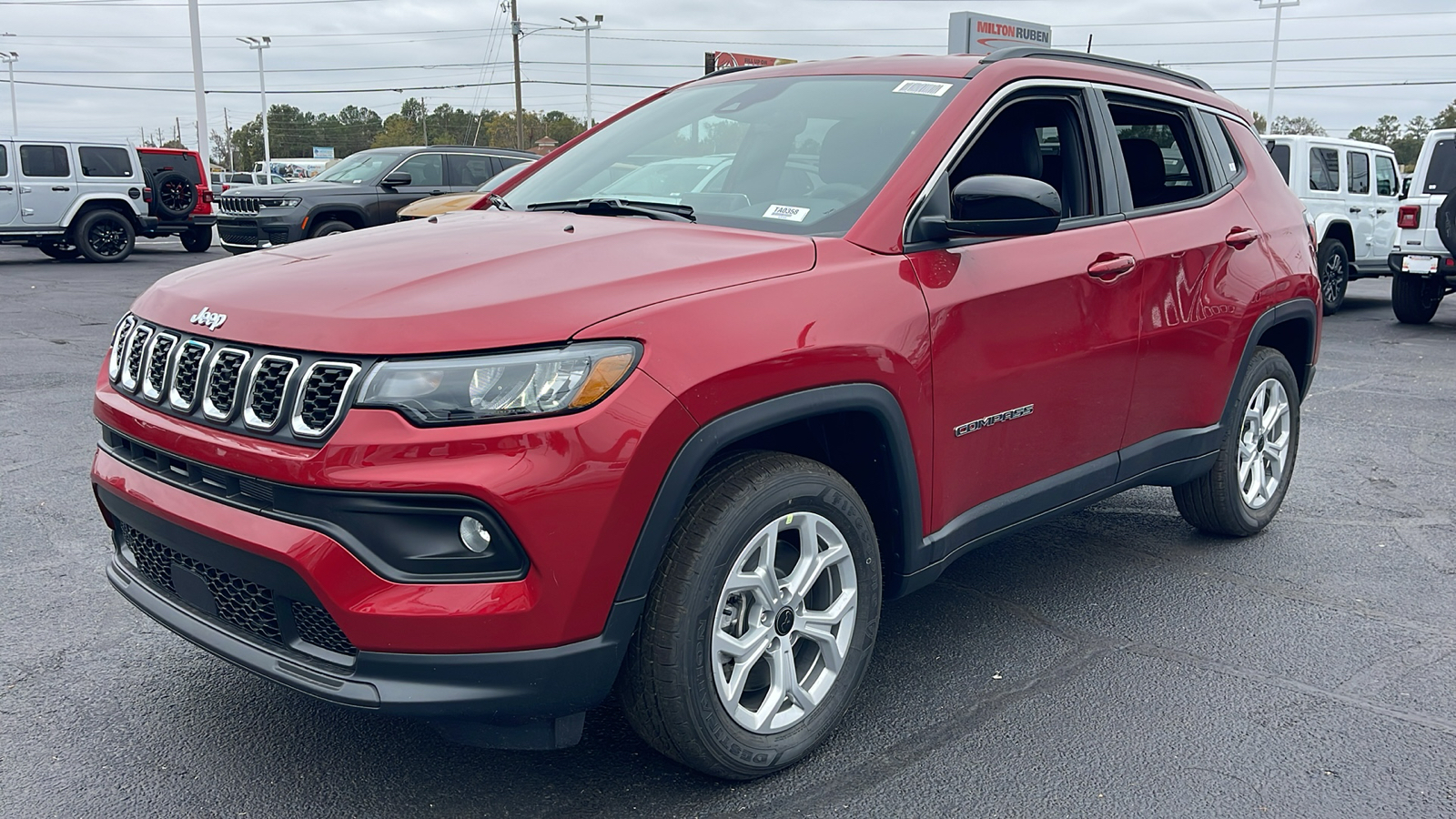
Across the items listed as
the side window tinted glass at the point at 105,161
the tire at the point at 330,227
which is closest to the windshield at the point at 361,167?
the tire at the point at 330,227

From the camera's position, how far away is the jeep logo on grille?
2.59 m

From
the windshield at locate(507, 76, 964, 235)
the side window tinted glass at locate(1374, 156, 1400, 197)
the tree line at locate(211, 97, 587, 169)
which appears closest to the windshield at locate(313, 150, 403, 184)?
the side window tinted glass at locate(1374, 156, 1400, 197)

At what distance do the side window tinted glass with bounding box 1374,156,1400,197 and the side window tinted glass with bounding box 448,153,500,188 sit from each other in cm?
1160

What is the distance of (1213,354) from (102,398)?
11.7 ft

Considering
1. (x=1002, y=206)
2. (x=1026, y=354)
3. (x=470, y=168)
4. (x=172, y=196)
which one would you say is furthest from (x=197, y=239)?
(x=1002, y=206)

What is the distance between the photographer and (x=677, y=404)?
95.9 inches

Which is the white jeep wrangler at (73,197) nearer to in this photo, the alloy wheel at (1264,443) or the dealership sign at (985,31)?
the dealership sign at (985,31)

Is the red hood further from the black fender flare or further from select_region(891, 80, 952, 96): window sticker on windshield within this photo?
select_region(891, 80, 952, 96): window sticker on windshield

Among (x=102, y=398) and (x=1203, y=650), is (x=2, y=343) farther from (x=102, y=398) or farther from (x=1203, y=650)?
(x=1203, y=650)

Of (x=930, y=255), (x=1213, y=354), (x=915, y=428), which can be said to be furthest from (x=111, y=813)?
(x=1213, y=354)

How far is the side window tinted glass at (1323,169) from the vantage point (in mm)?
13104

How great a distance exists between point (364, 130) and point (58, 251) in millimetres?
104463

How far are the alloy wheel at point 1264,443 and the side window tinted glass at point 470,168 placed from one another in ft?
44.9

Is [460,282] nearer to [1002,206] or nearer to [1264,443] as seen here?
[1002,206]
